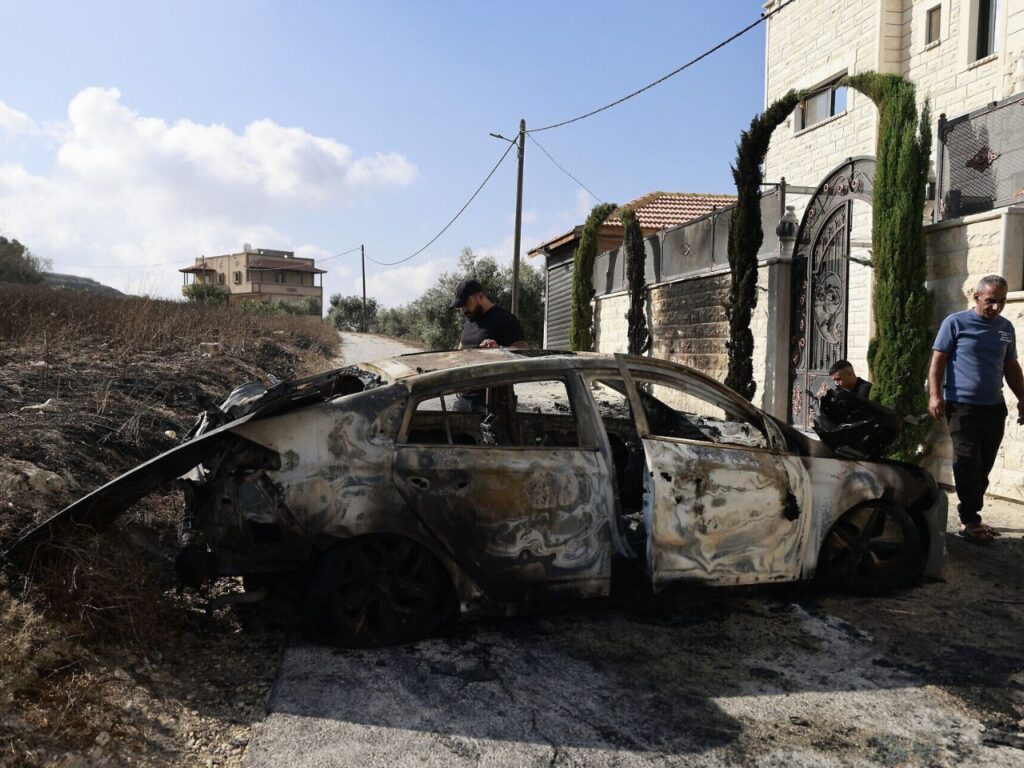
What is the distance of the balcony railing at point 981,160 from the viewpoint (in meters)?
7.42

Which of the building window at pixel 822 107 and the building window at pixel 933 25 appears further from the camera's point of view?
the building window at pixel 822 107

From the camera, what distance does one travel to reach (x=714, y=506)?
3.98m

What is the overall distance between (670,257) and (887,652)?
38.6 feet

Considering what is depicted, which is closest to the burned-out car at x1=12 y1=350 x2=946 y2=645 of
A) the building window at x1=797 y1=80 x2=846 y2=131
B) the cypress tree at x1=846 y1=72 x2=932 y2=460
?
the cypress tree at x1=846 y1=72 x2=932 y2=460

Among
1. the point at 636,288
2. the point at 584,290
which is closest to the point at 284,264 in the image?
the point at 584,290

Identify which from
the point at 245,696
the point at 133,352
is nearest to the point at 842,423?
the point at 245,696

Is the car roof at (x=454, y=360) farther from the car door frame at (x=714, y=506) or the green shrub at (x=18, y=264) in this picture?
the green shrub at (x=18, y=264)

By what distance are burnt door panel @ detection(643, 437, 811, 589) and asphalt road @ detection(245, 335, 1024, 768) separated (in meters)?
0.31

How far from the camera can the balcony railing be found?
24.3 ft

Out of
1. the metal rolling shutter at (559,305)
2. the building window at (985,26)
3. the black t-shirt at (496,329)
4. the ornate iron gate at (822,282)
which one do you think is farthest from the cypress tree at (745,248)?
the metal rolling shutter at (559,305)

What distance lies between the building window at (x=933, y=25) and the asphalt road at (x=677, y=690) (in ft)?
43.1

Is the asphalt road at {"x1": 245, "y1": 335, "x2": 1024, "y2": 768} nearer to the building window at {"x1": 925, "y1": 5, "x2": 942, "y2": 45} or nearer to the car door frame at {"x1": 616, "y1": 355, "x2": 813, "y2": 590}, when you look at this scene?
the car door frame at {"x1": 616, "y1": 355, "x2": 813, "y2": 590}

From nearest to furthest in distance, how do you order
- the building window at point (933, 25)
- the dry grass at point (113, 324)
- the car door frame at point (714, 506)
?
the car door frame at point (714, 506)
the dry grass at point (113, 324)
the building window at point (933, 25)

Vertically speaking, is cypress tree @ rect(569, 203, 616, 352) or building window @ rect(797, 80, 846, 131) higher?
building window @ rect(797, 80, 846, 131)
